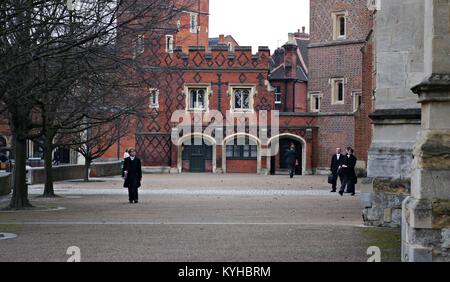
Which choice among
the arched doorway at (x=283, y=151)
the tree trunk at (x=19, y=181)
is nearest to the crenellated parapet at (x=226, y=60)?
the arched doorway at (x=283, y=151)

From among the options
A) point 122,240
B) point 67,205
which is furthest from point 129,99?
point 122,240

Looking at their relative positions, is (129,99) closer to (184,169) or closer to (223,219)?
(223,219)

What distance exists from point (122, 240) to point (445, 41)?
7.14m

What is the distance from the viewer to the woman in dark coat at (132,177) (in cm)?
2576

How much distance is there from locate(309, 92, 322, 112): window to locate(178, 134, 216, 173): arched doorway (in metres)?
7.12

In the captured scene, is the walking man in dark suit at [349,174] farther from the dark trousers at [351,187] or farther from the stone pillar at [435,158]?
the stone pillar at [435,158]

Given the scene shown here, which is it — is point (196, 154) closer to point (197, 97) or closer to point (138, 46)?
point (197, 97)

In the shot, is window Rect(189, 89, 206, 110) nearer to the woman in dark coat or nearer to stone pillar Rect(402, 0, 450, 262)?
the woman in dark coat

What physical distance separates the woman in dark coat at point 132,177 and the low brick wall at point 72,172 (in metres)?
13.6

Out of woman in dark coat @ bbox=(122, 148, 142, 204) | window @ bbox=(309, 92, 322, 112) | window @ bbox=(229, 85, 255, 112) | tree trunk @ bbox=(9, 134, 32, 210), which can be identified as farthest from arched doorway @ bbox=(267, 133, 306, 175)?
tree trunk @ bbox=(9, 134, 32, 210)

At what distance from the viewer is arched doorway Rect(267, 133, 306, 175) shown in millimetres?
56844

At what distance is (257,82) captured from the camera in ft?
191

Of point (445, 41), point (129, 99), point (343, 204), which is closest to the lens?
point (445, 41)

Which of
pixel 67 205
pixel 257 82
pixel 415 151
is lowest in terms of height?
pixel 67 205
